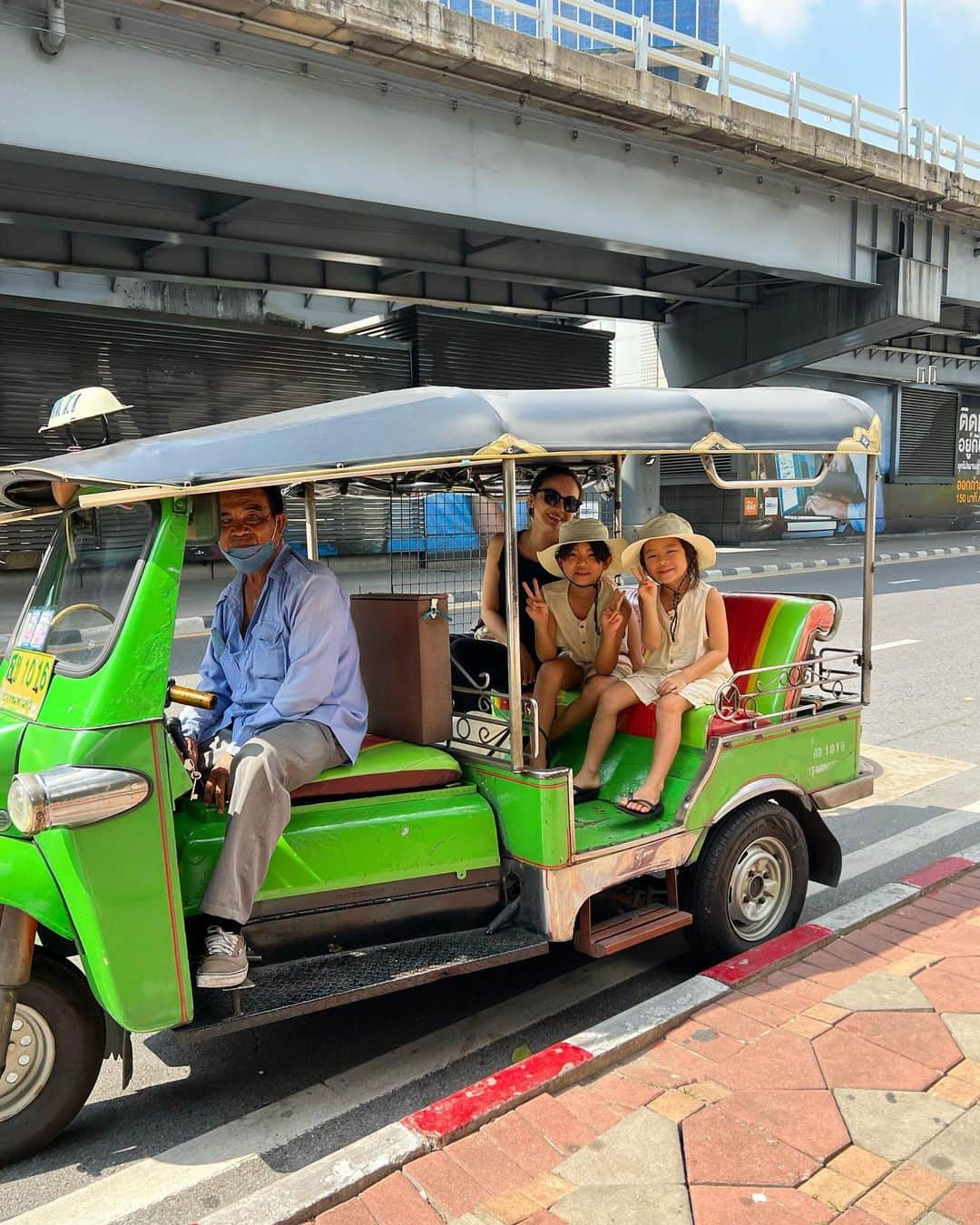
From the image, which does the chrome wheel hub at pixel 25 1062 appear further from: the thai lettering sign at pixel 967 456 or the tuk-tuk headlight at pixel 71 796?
the thai lettering sign at pixel 967 456

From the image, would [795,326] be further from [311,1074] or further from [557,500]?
[311,1074]

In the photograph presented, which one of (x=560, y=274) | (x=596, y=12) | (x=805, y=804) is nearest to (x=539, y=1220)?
(x=805, y=804)

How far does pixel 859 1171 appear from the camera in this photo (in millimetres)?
2590

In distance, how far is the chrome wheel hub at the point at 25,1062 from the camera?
2840mm

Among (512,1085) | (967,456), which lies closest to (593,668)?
(512,1085)

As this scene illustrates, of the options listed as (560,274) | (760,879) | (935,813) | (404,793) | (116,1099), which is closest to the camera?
(116,1099)

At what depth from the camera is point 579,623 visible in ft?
15.2

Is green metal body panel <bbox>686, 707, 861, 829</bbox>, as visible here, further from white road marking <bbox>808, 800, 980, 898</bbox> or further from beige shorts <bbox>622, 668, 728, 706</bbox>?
white road marking <bbox>808, 800, 980, 898</bbox>

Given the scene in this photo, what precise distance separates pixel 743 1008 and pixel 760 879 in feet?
2.86

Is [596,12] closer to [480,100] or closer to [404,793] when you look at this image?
[480,100]

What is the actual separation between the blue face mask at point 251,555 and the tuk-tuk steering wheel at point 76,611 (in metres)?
0.53

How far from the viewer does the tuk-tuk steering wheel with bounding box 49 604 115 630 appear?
A: 3049 mm

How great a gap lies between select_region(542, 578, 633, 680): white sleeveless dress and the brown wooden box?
0.92 meters

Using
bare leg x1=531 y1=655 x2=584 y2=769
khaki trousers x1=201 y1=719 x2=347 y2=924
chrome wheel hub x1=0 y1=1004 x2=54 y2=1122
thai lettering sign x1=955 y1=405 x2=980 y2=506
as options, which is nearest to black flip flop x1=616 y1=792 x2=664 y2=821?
bare leg x1=531 y1=655 x2=584 y2=769
